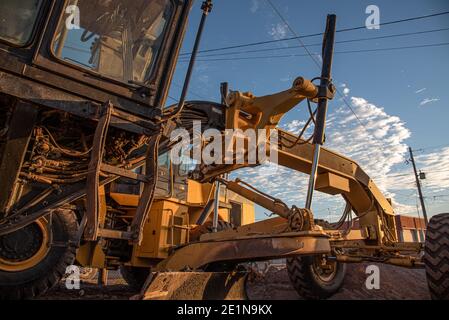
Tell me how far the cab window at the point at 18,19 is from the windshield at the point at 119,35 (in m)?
0.32

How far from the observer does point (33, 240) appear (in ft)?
13.5

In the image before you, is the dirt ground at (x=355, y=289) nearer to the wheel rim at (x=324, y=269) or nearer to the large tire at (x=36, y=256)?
the wheel rim at (x=324, y=269)

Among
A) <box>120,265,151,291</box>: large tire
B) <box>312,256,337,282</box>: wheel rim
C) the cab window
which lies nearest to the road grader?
the cab window

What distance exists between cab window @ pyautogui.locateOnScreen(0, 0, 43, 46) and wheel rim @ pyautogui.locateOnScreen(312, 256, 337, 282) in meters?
→ 5.18

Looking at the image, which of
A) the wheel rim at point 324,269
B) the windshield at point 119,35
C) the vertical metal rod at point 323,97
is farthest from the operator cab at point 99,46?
the wheel rim at point 324,269

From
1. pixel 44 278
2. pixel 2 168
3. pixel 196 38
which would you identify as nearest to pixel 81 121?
pixel 2 168

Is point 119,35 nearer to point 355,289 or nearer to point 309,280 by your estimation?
point 309,280

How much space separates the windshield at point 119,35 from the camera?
10.1 feet

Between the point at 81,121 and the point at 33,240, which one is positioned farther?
the point at 33,240

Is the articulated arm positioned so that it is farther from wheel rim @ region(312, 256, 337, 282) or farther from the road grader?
wheel rim @ region(312, 256, 337, 282)

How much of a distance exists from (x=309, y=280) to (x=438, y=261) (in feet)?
7.49
